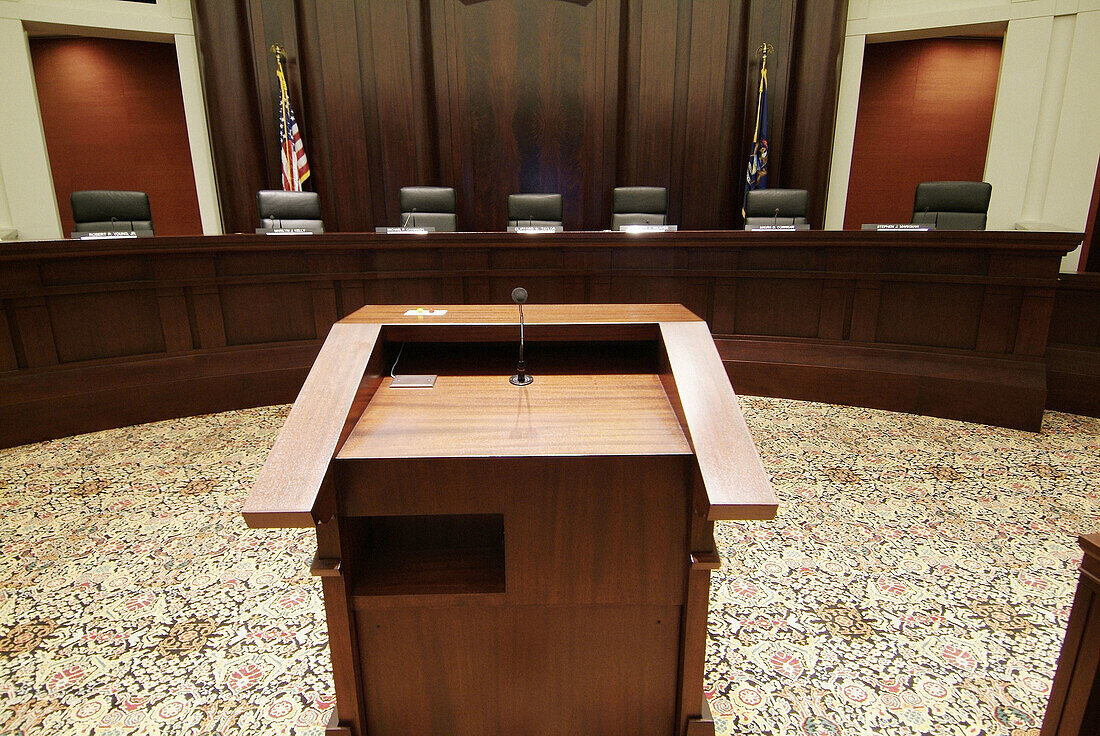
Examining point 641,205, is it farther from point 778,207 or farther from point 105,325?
point 105,325

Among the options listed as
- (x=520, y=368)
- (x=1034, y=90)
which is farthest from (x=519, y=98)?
(x=520, y=368)

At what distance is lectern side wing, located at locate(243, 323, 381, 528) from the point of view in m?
0.75

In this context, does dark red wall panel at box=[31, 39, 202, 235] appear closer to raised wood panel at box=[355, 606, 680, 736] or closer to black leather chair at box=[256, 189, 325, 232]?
black leather chair at box=[256, 189, 325, 232]

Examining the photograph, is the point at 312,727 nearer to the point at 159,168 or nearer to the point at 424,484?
the point at 424,484

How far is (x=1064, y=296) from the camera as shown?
3162 mm

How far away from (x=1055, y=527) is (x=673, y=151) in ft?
13.5

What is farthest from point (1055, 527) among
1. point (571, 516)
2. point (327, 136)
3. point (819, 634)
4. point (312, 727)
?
point (327, 136)

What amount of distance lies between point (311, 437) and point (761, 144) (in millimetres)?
4999

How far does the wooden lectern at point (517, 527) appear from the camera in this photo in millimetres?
887

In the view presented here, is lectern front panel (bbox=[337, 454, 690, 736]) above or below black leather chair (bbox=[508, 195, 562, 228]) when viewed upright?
below

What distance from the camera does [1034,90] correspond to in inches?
176

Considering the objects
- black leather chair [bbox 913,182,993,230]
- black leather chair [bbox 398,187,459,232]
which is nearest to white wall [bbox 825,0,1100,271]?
black leather chair [bbox 913,182,993,230]

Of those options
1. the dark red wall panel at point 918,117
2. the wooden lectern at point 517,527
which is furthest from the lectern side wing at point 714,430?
the dark red wall panel at point 918,117

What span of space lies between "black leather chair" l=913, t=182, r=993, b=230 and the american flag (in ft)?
15.5
